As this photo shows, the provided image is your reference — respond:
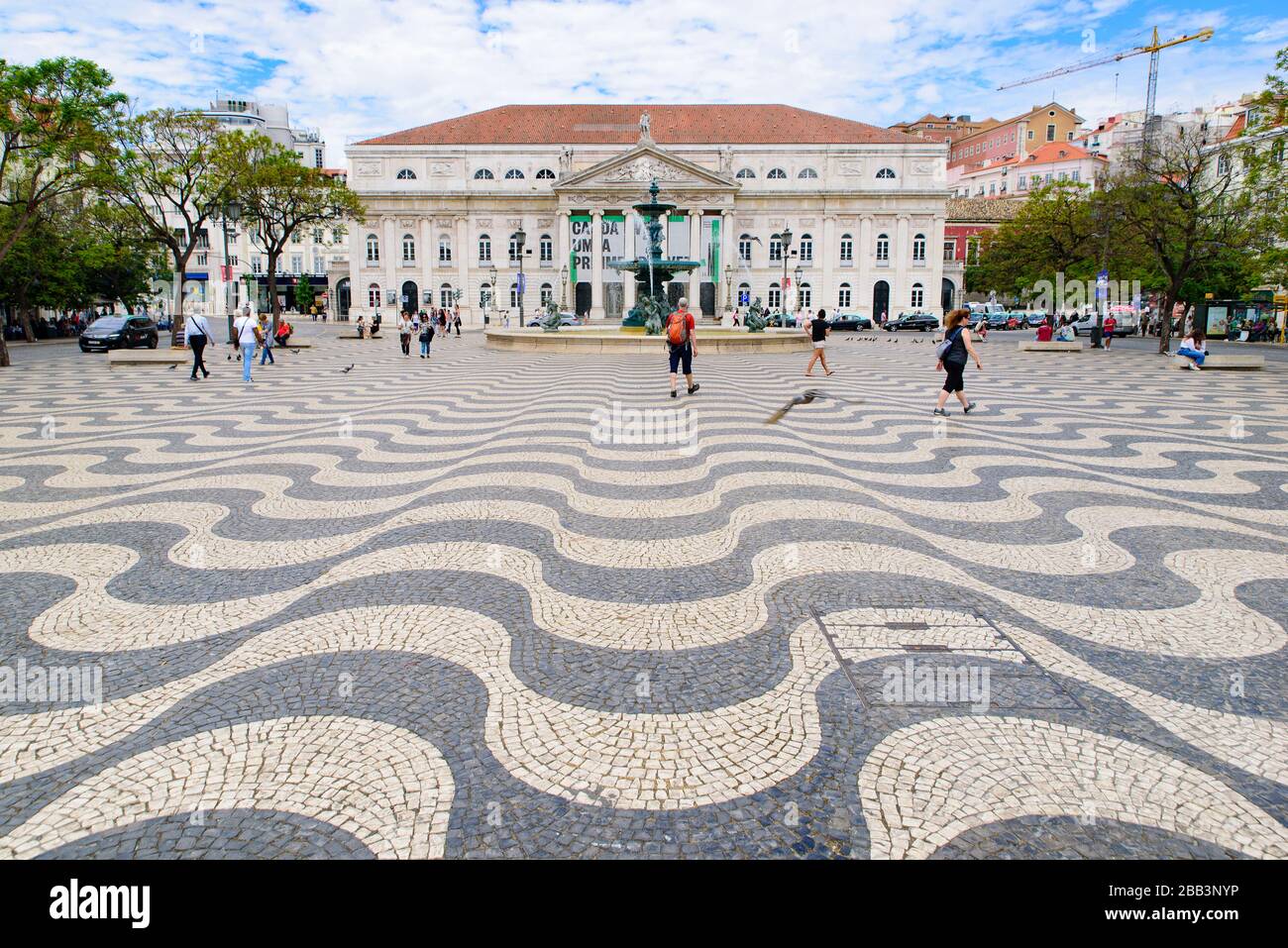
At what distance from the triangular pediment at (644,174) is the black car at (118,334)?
36232 millimetres

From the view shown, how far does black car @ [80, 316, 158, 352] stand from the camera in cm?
3050

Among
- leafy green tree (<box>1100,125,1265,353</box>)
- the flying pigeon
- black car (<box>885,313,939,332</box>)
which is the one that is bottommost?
the flying pigeon

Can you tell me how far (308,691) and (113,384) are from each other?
57.9 feet

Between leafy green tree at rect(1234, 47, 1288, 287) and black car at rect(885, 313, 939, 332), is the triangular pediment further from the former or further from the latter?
leafy green tree at rect(1234, 47, 1288, 287)

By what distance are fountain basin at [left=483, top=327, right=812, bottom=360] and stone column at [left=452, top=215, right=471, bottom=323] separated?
38.6 meters

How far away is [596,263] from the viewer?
64250 mm

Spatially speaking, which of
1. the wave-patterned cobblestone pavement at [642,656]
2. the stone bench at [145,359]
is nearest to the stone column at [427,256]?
the stone bench at [145,359]

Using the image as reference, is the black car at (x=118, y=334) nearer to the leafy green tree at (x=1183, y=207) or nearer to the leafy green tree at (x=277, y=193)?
the leafy green tree at (x=277, y=193)

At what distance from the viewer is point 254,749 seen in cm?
287

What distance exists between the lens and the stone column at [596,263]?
2511 inches

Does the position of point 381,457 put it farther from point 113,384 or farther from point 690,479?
point 113,384

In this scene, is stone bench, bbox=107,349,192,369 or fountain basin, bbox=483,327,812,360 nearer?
stone bench, bbox=107,349,192,369

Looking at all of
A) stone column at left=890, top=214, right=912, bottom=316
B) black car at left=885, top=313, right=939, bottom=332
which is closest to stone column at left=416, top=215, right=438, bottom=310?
black car at left=885, top=313, right=939, bottom=332
